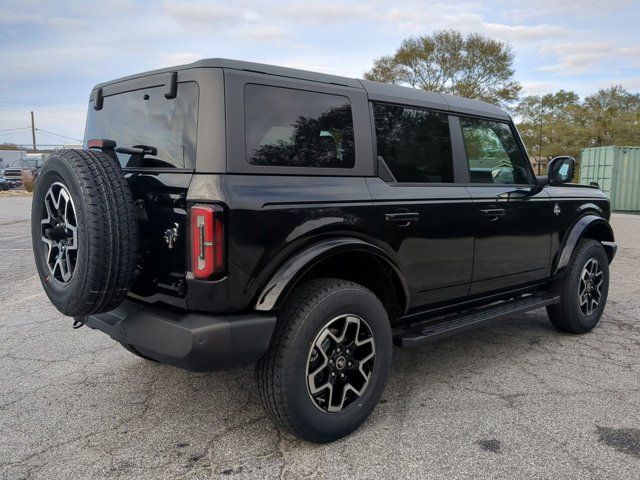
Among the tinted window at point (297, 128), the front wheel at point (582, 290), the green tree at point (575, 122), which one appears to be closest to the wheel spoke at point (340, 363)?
the tinted window at point (297, 128)

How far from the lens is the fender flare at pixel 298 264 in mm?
2494

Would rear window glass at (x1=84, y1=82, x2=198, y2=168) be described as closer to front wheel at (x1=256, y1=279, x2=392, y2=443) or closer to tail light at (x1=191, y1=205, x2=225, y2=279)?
tail light at (x1=191, y1=205, x2=225, y2=279)

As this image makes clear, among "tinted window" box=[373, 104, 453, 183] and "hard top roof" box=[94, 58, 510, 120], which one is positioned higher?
"hard top roof" box=[94, 58, 510, 120]

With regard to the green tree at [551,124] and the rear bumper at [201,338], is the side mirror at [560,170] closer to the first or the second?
the rear bumper at [201,338]

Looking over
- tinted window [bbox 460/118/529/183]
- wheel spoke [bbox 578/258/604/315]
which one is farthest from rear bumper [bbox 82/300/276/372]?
wheel spoke [bbox 578/258/604/315]

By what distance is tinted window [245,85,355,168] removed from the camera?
8.48ft

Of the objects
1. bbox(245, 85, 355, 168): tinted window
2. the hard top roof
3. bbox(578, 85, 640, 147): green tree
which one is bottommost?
bbox(245, 85, 355, 168): tinted window

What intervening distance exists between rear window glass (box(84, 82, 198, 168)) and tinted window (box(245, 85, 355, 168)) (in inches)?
11.1

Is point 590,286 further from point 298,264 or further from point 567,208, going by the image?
point 298,264

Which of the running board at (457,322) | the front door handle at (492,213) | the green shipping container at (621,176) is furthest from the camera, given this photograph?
the green shipping container at (621,176)

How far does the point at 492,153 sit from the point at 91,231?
2.87 m

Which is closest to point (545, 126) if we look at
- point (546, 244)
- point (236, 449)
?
point (546, 244)

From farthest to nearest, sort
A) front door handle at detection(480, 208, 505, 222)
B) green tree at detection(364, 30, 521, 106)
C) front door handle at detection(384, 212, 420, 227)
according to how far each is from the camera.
→ 1. green tree at detection(364, 30, 521, 106)
2. front door handle at detection(480, 208, 505, 222)
3. front door handle at detection(384, 212, 420, 227)

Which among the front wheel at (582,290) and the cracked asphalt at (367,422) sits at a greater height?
the front wheel at (582,290)
